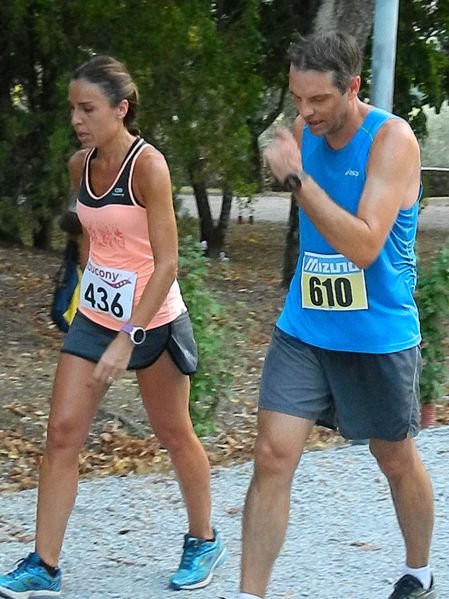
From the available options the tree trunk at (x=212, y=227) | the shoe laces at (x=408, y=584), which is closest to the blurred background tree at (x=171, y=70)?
the tree trunk at (x=212, y=227)

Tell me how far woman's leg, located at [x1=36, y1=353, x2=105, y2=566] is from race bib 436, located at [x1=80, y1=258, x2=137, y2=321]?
200 mm

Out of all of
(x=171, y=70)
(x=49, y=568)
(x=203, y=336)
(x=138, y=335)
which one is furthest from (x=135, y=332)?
(x=171, y=70)

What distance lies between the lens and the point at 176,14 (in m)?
10.4

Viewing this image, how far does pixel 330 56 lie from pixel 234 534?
2.17 m

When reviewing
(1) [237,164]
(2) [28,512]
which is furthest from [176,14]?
(2) [28,512]

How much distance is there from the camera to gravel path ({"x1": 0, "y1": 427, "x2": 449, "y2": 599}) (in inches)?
159

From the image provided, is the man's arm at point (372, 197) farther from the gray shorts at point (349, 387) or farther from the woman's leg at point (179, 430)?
the woman's leg at point (179, 430)

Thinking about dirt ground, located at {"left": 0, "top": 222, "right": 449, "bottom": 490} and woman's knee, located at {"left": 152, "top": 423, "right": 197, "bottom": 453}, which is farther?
dirt ground, located at {"left": 0, "top": 222, "right": 449, "bottom": 490}

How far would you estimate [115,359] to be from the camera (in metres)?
3.59

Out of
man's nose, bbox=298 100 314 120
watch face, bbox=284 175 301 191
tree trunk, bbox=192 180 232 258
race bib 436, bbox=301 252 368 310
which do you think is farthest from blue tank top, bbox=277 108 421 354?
tree trunk, bbox=192 180 232 258

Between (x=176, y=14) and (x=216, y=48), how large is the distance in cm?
54

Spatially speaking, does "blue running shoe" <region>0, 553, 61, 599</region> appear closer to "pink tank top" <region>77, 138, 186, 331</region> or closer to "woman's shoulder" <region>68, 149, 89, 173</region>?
"pink tank top" <region>77, 138, 186, 331</region>

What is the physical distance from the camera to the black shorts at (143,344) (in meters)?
3.81

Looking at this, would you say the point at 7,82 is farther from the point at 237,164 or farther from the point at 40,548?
the point at 40,548
